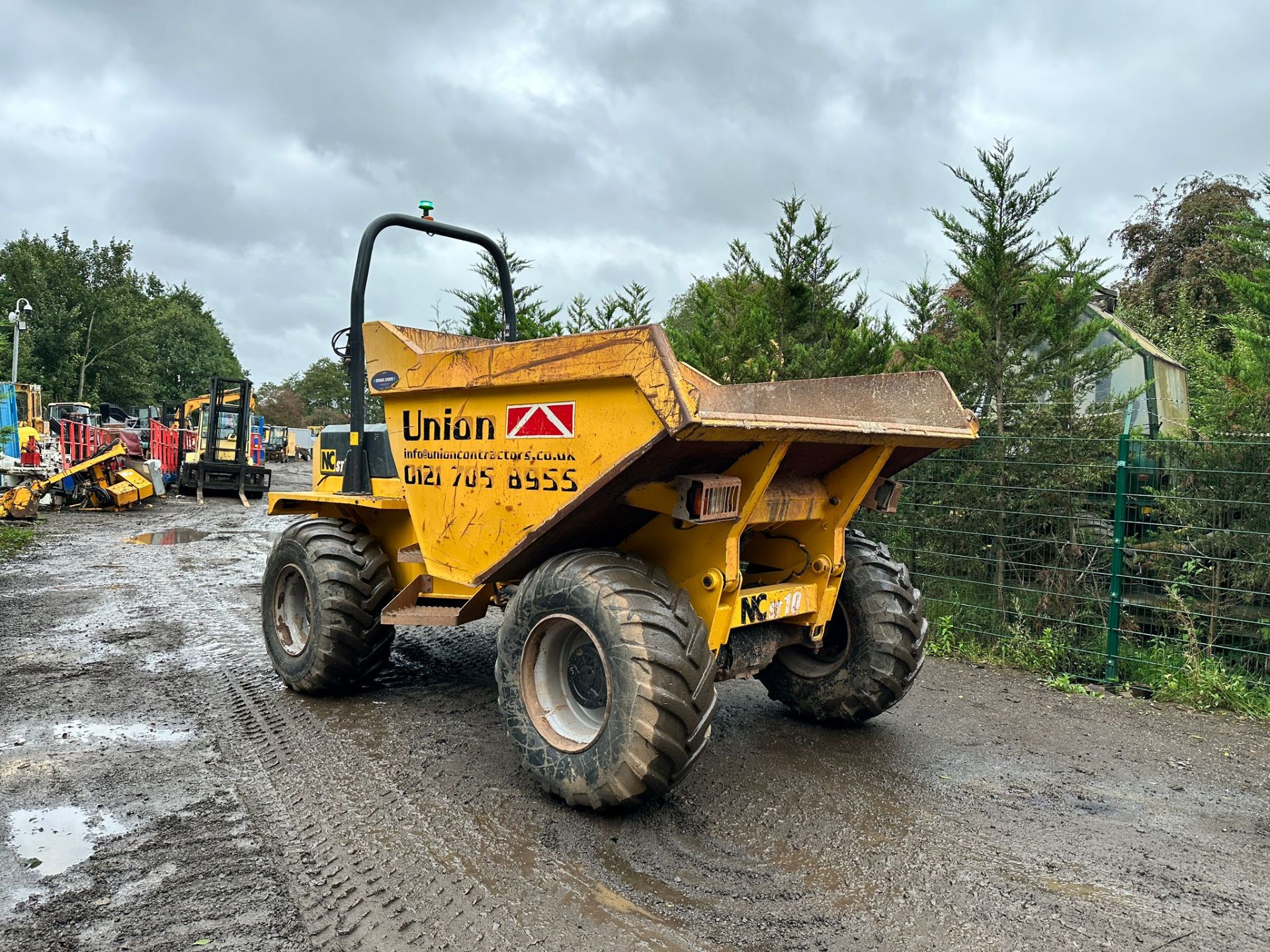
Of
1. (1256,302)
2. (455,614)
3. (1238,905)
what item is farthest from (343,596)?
(1256,302)

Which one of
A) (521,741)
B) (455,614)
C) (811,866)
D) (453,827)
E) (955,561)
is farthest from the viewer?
(955,561)

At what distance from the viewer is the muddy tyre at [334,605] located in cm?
488

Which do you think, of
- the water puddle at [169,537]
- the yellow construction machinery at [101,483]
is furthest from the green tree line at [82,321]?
the water puddle at [169,537]

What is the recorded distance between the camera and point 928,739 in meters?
4.62

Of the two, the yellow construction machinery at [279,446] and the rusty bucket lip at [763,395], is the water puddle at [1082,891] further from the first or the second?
the yellow construction machinery at [279,446]

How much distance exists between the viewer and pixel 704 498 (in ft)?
11.1

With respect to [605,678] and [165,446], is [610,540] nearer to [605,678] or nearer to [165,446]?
[605,678]

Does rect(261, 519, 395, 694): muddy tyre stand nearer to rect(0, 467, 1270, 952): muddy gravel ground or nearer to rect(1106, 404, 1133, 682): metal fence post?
rect(0, 467, 1270, 952): muddy gravel ground

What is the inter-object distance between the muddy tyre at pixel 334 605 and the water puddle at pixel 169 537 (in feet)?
27.6

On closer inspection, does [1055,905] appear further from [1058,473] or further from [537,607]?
[1058,473]

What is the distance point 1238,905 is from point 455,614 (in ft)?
11.0

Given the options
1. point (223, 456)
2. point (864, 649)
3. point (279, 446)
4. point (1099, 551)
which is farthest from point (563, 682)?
point (279, 446)

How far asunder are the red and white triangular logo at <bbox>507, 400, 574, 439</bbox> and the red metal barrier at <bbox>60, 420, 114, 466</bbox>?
56.5 ft

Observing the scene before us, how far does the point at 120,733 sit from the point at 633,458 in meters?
3.19
